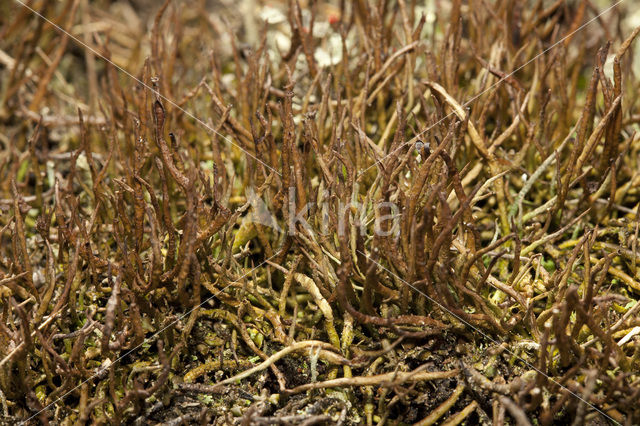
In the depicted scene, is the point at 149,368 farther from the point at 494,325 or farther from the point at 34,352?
the point at 494,325

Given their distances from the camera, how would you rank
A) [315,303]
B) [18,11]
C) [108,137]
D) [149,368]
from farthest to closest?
[18,11], [108,137], [315,303], [149,368]

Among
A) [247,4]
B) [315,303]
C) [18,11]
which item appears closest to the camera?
[315,303]

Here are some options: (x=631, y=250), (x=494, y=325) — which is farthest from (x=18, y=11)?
(x=631, y=250)

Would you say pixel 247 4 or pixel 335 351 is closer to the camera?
pixel 335 351

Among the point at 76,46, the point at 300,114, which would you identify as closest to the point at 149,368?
the point at 300,114

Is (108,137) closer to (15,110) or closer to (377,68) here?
(15,110)

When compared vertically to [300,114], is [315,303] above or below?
below

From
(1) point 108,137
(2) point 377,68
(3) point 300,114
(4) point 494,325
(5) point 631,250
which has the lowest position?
(4) point 494,325
